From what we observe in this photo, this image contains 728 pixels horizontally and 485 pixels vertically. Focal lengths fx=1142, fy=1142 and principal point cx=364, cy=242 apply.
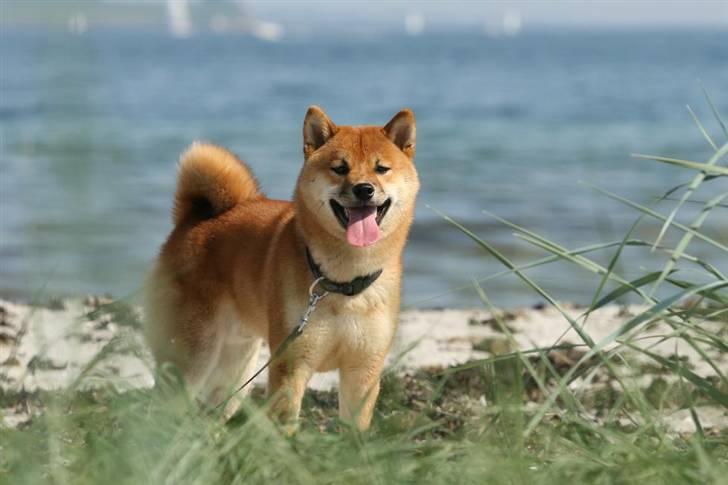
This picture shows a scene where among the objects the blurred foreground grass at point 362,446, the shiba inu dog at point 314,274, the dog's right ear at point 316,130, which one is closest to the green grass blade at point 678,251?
the blurred foreground grass at point 362,446

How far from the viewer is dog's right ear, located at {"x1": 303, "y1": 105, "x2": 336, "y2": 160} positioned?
4184 millimetres

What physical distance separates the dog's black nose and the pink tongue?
0.10 meters

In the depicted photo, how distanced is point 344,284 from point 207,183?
1.09 m

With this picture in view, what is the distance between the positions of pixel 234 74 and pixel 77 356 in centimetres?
3165

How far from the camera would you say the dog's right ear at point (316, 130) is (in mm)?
4184

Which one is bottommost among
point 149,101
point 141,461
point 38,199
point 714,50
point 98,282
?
point 714,50

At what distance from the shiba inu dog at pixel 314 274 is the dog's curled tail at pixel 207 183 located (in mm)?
188

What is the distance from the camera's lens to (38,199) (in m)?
1.59

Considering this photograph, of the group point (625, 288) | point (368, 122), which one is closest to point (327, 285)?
point (625, 288)

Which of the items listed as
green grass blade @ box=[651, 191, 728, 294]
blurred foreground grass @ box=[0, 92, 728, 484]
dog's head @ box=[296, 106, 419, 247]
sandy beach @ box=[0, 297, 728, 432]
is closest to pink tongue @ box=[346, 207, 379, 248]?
dog's head @ box=[296, 106, 419, 247]

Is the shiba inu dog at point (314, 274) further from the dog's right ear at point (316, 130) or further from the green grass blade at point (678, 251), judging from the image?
the green grass blade at point (678, 251)

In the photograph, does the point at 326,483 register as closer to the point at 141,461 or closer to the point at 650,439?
the point at 141,461

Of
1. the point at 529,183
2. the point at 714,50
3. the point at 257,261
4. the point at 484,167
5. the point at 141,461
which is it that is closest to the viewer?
the point at 141,461

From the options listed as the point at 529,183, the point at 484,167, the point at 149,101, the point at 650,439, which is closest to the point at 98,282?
the point at 650,439
